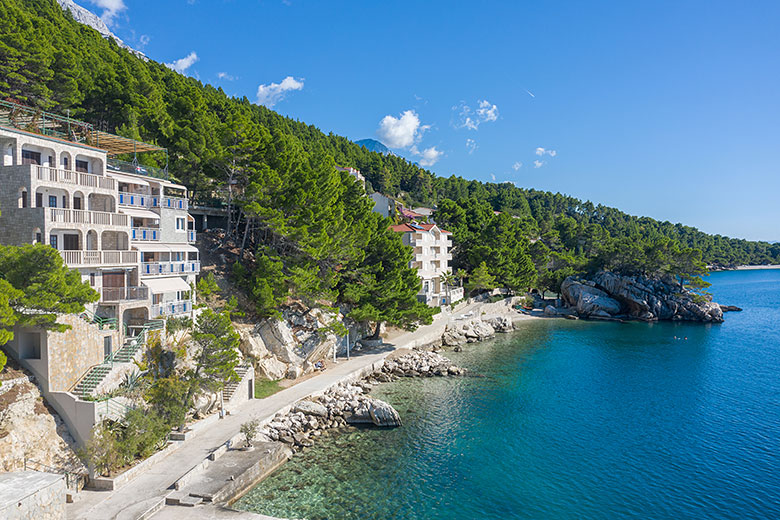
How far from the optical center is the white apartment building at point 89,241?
2055 cm

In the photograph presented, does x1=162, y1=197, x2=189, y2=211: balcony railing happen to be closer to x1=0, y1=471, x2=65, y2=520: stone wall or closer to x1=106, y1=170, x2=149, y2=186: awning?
x1=106, y1=170, x2=149, y2=186: awning

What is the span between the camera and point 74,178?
2508cm

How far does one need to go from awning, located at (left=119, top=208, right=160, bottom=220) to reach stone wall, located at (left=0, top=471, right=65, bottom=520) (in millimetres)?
16356

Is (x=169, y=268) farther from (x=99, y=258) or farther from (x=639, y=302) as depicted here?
(x=639, y=302)

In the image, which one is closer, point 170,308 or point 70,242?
point 70,242

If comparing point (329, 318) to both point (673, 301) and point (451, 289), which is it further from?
point (673, 301)

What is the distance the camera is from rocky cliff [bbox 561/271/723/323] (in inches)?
3034

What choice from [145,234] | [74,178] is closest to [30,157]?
[74,178]

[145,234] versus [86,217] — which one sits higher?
[86,217]

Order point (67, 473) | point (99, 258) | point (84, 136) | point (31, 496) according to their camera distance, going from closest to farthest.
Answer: point (31, 496)
point (67, 473)
point (99, 258)
point (84, 136)

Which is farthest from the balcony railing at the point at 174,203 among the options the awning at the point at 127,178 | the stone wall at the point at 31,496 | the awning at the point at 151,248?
the stone wall at the point at 31,496

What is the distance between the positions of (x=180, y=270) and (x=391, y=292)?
1937 cm

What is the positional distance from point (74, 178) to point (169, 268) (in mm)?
7608

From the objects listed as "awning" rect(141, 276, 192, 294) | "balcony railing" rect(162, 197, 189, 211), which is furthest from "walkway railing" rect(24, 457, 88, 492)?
"balcony railing" rect(162, 197, 189, 211)
